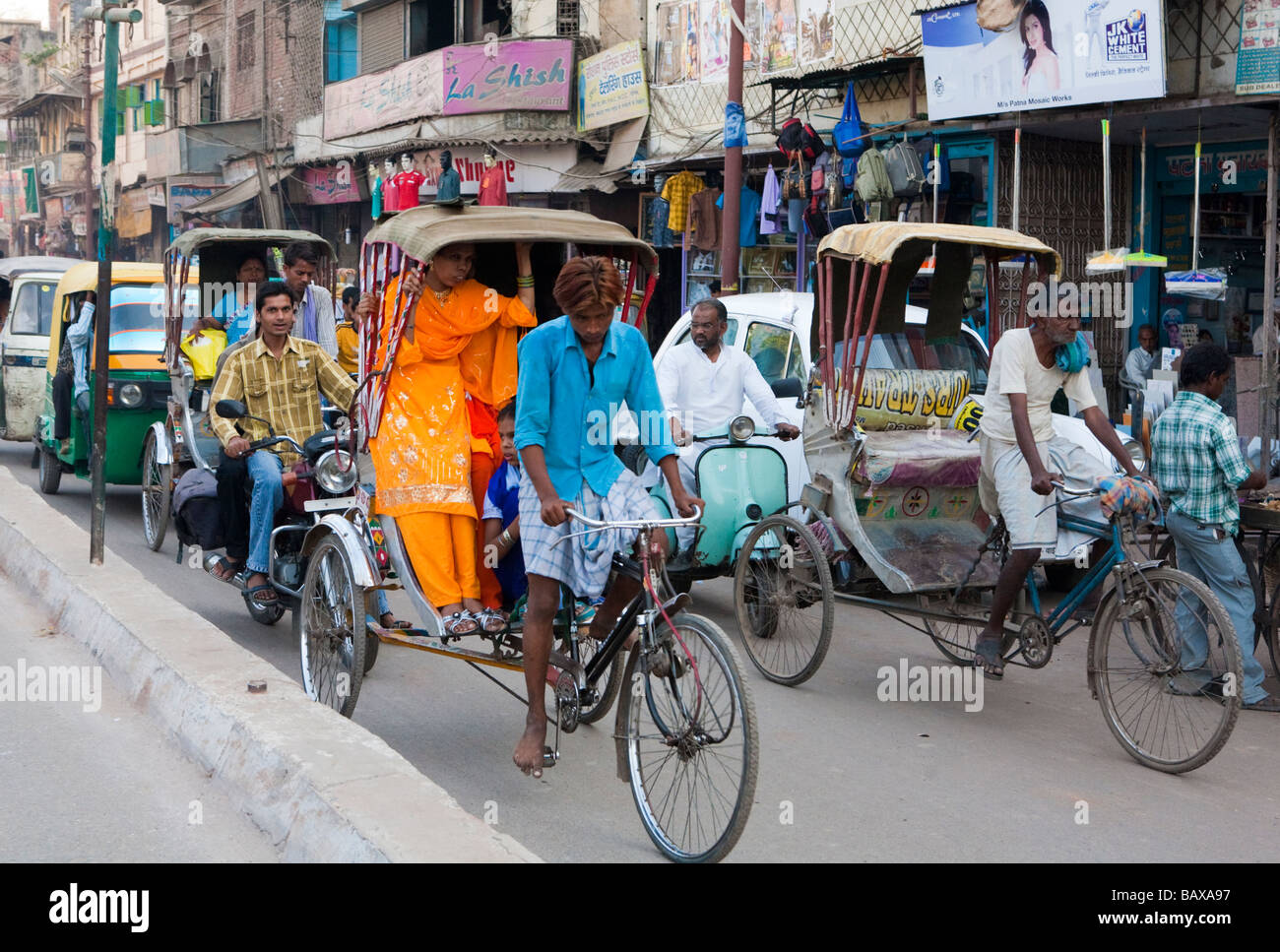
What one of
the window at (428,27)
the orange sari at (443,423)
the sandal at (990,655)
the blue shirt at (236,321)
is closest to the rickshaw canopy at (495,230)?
the orange sari at (443,423)

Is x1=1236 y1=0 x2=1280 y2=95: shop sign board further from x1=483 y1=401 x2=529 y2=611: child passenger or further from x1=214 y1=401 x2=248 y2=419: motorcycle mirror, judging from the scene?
x1=214 y1=401 x2=248 y2=419: motorcycle mirror

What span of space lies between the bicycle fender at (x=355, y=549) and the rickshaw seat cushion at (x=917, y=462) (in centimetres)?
257

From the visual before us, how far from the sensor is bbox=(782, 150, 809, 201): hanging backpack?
14773 mm

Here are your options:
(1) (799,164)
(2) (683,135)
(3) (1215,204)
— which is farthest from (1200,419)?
(2) (683,135)

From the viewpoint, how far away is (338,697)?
5500 millimetres

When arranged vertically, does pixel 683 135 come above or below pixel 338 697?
above

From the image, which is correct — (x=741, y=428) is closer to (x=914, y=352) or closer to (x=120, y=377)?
(x=914, y=352)

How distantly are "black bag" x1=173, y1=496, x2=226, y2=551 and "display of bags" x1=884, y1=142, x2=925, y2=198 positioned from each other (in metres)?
8.22

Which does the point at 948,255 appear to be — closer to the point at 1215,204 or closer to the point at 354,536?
the point at 354,536

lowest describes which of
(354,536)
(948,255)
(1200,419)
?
(354,536)

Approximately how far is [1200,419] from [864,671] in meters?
2.03

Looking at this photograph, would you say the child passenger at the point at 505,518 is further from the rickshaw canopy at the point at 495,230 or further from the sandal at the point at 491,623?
the rickshaw canopy at the point at 495,230

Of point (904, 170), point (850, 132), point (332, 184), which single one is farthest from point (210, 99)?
point (904, 170)

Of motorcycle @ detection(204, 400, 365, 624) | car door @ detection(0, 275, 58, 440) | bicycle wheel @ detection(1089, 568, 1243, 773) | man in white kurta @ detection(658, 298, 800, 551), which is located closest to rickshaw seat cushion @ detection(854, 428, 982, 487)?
man in white kurta @ detection(658, 298, 800, 551)
